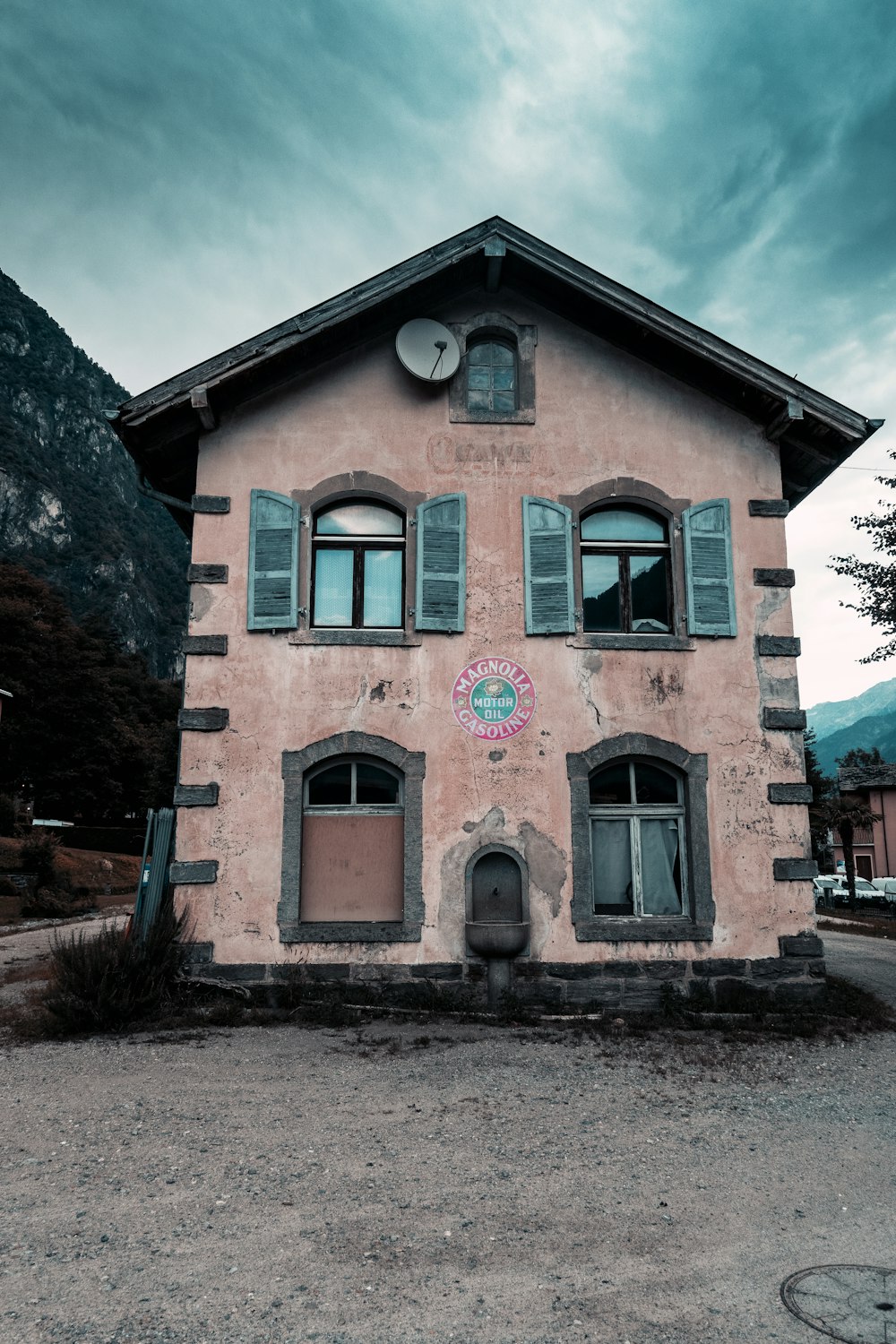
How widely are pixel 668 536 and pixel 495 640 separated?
2339mm

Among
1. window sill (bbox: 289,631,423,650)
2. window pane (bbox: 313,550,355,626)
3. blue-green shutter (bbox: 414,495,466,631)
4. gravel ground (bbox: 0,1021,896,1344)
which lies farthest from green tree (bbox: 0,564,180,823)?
gravel ground (bbox: 0,1021,896,1344)

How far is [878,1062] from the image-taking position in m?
7.32

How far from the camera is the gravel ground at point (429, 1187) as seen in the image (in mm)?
3441

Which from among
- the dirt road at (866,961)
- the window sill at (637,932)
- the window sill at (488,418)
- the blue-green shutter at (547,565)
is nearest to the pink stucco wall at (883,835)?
the dirt road at (866,961)

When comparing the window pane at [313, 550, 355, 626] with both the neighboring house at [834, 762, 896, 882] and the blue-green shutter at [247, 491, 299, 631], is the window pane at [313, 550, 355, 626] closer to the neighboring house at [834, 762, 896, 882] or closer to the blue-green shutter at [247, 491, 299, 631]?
the blue-green shutter at [247, 491, 299, 631]

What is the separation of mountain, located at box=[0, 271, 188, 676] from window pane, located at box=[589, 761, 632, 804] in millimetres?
84575

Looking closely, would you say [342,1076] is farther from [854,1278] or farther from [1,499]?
[1,499]

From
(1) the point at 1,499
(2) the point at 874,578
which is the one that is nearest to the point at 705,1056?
(2) the point at 874,578

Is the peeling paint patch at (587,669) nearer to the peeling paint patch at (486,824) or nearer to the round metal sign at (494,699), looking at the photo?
the round metal sign at (494,699)

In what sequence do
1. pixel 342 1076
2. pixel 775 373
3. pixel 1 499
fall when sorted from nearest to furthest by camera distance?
pixel 342 1076, pixel 775 373, pixel 1 499

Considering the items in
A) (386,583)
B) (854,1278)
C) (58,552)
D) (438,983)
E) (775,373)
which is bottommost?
(854,1278)

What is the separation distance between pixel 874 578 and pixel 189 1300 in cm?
1864

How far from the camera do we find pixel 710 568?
376 inches

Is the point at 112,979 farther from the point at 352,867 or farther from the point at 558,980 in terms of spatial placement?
the point at 558,980
